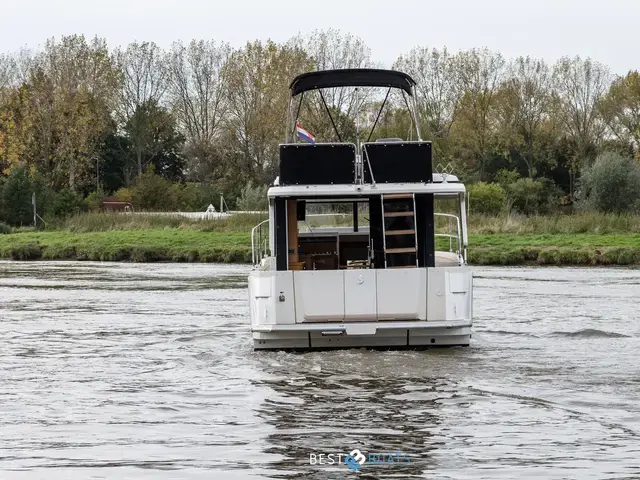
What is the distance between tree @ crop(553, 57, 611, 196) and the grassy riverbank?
19.8 m

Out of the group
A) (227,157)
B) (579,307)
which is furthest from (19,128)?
(579,307)

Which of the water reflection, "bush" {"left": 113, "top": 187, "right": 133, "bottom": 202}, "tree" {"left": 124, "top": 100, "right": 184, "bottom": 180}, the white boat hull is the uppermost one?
"tree" {"left": 124, "top": 100, "right": 184, "bottom": 180}

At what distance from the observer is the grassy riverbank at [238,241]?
39.2m

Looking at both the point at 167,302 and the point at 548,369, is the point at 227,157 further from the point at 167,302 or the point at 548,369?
the point at 548,369

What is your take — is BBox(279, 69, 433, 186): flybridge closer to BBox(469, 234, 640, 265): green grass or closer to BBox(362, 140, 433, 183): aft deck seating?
BBox(362, 140, 433, 183): aft deck seating

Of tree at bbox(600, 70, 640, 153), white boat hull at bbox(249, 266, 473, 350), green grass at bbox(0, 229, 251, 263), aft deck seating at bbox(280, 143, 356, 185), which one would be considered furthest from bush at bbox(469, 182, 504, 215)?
white boat hull at bbox(249, 266, 473, 350)

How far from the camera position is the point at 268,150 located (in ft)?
226

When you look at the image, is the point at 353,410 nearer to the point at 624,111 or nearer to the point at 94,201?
the point at 94,201

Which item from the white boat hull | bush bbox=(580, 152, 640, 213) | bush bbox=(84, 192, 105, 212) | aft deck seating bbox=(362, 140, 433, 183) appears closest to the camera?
the white boat hull

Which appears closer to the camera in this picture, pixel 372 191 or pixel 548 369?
pixel 548 369

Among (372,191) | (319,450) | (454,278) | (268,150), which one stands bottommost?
(319,450)

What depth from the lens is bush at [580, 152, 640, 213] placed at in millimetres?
53312

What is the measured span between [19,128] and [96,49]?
7.59 m

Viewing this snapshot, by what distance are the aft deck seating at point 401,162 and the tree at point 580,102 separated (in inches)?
1984
